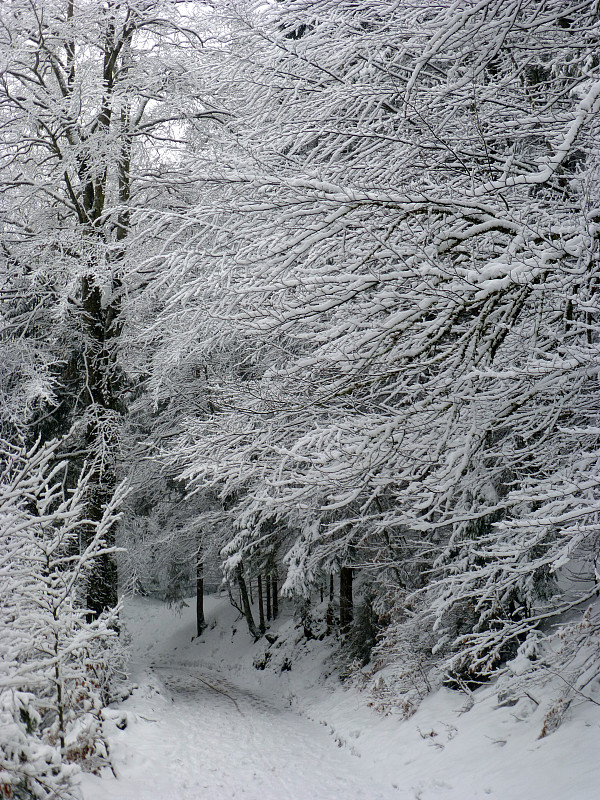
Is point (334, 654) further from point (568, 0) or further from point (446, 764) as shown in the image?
point (568, 0)

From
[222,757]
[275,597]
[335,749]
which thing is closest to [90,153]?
[222,757]

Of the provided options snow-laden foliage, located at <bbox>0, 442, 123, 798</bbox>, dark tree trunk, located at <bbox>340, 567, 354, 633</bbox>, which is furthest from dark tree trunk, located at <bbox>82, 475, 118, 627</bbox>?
dark tree trunk, located at <bbox>340, 567, 354, 633</bbox>

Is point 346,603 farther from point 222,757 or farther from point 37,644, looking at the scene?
point 37,644

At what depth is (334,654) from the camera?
1448 cm

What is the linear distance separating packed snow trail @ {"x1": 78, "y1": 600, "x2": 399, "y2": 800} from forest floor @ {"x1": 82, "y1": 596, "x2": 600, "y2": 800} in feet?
0.06

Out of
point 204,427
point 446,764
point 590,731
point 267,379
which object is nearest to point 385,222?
→ point 267,379

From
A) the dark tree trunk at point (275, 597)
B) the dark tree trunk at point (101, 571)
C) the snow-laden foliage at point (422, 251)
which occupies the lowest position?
the dark tree trunk at point (275, 597)

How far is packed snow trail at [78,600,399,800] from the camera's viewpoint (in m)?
6.75

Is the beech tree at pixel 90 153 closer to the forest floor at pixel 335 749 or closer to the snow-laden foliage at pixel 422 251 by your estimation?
the forest floor at pixel 335 749

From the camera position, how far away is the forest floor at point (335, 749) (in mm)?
5770

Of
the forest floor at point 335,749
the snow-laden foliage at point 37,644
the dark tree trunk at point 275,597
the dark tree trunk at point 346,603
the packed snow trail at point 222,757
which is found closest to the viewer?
the snow-laden foliage at point 37,644

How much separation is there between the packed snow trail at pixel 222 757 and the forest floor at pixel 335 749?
0.02 meters

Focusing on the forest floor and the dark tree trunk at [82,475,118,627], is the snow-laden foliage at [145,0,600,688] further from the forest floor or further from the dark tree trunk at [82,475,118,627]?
the dark tree trunk at [82,475,118,627]

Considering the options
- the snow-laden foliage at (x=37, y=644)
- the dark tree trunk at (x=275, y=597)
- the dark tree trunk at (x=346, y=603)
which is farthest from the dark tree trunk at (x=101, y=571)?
the dark tree trunk at (x=275, y=597)
